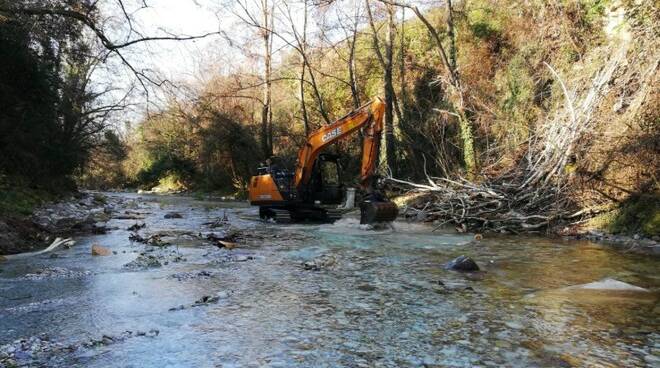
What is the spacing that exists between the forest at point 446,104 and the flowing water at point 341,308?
2.60m

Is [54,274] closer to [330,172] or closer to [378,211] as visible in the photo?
[378,211]

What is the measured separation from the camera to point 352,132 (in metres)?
13.1

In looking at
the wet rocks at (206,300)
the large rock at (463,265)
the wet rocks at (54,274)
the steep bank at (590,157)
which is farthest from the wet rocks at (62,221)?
the steep bank at (590,157)

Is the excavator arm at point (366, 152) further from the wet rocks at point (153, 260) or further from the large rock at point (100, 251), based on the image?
the large rock at point (100, 251)

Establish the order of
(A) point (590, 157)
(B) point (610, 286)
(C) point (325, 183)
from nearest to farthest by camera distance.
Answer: (B) point (610, 286)
(A) point (590, 157)
(C) point (325, 183)

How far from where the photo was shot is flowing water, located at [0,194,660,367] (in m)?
3.86

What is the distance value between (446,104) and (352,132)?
6.53 metres

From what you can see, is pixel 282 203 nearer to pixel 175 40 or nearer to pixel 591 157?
pixel 175 40

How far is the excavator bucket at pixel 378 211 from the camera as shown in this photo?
11375mm

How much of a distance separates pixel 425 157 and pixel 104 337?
1563 centimetres

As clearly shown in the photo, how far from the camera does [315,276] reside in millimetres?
6781

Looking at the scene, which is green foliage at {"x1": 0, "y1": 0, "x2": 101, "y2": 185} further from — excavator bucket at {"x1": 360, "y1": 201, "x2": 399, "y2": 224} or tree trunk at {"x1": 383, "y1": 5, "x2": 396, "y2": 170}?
tree trunk at {"x1": 383, "y1": 5, "x2": 396, "y2": 170}

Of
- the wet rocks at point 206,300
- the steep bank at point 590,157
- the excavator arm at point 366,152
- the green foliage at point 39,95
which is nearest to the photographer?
→ the wet rocks at point 206,300

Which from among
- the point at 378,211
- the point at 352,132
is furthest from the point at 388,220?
the point at 352,132
